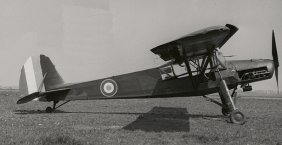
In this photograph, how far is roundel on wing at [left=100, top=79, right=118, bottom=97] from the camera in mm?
12172

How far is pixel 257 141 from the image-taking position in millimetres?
7043

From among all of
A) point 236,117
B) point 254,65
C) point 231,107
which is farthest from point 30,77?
point 254,65

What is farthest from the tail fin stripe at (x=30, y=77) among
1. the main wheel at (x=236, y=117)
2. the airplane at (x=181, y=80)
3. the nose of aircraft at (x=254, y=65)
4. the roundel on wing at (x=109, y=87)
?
the nose of aircraft at (x=254, y=65)

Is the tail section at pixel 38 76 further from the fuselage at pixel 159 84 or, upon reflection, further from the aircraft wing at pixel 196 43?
the aircraft wing at pixel 196 43

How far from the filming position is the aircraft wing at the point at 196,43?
7.86 meters

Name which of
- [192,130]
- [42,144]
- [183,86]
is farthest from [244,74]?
[42,144]

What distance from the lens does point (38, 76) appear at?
13258 millimetres

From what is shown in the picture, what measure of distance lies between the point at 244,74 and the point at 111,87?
18.1ft

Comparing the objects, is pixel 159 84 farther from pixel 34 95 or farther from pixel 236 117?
pixel 34 95

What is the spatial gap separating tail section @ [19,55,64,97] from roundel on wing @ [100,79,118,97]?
2622 millimetres

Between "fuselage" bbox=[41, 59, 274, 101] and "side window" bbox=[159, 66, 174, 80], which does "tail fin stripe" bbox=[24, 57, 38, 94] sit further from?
"side window" bbox=[159, 66, 174, 80]

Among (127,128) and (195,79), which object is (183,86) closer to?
(195,79)

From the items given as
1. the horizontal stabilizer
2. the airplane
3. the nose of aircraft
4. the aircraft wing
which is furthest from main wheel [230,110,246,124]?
the horizontal stabilizer

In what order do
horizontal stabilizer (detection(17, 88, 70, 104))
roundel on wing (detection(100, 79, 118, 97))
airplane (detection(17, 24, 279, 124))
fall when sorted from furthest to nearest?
roundel on wing (detection(100, 79, 118, 97)) → horizontal stabilizer (detection(17, 88, 70, 104)) → airplane (detection(17, 24, 279, 124))
